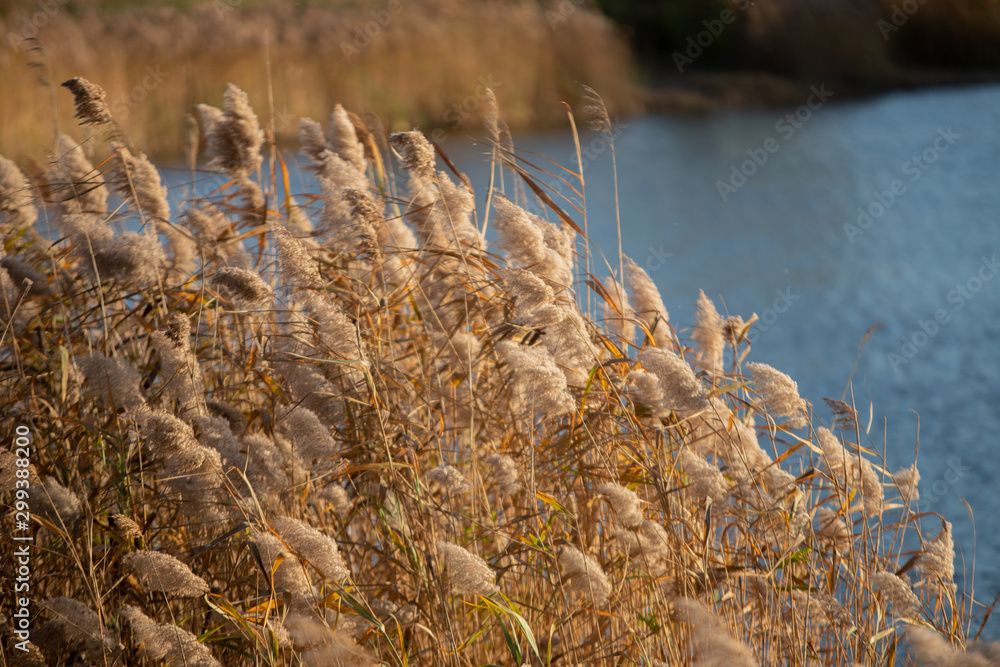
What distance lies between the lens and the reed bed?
919 millimetres

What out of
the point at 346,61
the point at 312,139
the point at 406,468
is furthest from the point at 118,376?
the point at 346,61

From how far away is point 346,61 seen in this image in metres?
6.30

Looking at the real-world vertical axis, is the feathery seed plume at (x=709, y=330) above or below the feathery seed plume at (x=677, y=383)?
below

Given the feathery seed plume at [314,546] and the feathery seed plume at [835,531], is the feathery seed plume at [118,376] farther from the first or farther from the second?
the feathery seed plume at [835,531]

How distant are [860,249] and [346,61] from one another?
4.15 metres

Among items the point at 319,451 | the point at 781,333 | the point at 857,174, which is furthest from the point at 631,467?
the point at 857,174

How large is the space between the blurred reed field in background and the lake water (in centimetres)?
61

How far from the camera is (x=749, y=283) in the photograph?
11.9 ft

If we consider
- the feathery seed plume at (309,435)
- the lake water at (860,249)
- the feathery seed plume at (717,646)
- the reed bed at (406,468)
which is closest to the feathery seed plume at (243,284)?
the reed bed at (406,468)

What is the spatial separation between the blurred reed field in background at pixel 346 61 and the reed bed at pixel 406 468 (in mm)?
4056

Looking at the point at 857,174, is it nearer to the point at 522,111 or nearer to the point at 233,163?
the point at 522,111

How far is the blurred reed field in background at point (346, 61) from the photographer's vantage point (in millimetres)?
5414

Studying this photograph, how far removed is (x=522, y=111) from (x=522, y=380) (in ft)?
21.6

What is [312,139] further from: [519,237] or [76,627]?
[76,627]
